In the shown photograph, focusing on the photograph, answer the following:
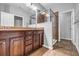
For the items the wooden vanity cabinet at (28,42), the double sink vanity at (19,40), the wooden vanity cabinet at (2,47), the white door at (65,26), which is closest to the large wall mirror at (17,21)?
the double sink vanity at (19,40)

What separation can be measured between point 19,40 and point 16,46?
10 cm

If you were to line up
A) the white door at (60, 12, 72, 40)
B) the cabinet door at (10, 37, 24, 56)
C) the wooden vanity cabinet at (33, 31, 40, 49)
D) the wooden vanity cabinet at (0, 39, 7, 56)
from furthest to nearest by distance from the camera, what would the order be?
the wooden vanity cabinet at (33, 31, 40, 49) → the white door at (60, 12, 72, 40) → the cabinet door at (10, 37, 24, 56) → the wooden vanity cabinet at (0, 39, 7, 56)

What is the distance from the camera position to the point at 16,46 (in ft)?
4.76

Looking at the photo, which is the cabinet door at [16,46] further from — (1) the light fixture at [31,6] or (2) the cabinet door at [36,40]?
(1) the light fixture at [31,6]

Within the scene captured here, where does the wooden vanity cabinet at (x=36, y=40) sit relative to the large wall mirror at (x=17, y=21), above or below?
below

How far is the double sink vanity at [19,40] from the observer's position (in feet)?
4.28

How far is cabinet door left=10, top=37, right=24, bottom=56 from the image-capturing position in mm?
1396

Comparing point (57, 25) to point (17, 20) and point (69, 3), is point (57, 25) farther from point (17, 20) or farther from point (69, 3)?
point (17, 20)

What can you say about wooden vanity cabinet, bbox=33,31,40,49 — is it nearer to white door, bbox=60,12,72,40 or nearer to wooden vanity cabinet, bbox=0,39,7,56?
white door, bbox=60,12,72,40

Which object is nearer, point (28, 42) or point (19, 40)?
point (19, 40)

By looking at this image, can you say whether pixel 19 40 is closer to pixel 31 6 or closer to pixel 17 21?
pixel 17 21

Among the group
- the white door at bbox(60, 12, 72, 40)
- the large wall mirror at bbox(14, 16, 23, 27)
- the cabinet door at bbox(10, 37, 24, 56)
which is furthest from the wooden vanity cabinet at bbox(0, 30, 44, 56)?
the white door at bbox(60, 12, 72, 40)

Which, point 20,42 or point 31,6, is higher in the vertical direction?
point 31,6

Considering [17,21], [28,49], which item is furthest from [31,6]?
[28,49]
